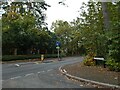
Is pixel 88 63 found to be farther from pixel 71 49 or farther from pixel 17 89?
pixel 71 49

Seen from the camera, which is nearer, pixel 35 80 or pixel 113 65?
pixel 35 80

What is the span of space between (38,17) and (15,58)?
64.1 feet

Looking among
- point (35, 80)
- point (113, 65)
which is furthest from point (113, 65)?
point (35, 80)

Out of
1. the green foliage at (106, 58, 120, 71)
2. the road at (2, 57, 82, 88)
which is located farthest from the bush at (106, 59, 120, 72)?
the road at (2, 57, 82, 88)

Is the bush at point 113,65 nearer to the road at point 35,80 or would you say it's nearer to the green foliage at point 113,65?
the green foliage at point 113,65

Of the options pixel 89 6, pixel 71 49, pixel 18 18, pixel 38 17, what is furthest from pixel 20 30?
pixel 71 49

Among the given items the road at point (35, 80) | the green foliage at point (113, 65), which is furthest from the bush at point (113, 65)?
the road at point (35, 80)

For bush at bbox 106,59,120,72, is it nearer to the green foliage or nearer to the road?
the green foliage

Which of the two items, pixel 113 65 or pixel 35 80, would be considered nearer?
pixel 35 80

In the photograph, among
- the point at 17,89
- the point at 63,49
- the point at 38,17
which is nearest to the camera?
the point at 17,89

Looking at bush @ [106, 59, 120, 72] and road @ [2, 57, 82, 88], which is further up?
bush @ [106, 59, 120, 72]

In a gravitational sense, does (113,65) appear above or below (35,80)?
above

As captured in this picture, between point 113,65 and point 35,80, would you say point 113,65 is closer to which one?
point 113,65

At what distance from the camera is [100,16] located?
26.0 metres
